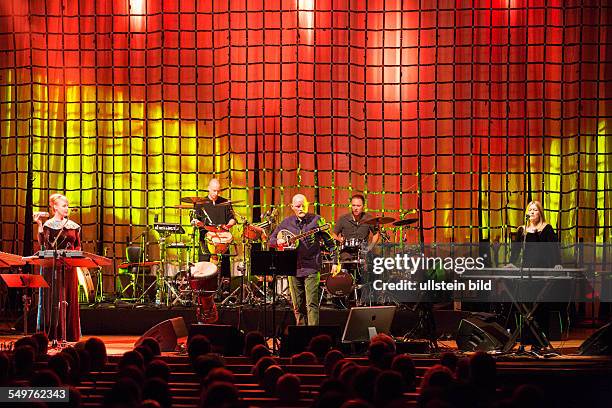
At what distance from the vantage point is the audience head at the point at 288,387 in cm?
604

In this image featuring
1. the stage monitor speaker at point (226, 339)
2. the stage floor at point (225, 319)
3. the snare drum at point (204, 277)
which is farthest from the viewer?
the stage floor at point (225, 319)

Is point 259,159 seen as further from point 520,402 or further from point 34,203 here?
point 520,402

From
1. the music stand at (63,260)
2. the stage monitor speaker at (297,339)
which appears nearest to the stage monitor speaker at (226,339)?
the stage monitor speaker at (297,339)

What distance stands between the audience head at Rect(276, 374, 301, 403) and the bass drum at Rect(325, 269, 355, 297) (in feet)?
17.3

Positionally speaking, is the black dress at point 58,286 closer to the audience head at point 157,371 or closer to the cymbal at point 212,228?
the cymbal at point 212,228

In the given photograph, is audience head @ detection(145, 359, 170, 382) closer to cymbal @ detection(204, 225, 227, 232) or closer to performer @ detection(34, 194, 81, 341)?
performer @ detection(34, 194, 81, 341)

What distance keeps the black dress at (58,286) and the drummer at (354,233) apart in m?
2.95

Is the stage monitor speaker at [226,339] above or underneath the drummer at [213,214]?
underneath

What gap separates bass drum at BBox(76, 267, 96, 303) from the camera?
1173 cm

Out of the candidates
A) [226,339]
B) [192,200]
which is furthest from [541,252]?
[192,200]

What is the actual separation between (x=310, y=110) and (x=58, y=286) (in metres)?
4.59

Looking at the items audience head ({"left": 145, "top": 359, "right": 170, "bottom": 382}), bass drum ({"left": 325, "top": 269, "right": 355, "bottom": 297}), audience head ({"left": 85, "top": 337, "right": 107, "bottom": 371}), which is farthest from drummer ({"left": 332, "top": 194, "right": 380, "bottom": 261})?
audience head ({"left": 145, "top": 359, "right": 170, "bottom": 382})

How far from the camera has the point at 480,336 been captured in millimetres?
9547

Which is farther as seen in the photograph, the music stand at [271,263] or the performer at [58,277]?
the performer at [58,277]
